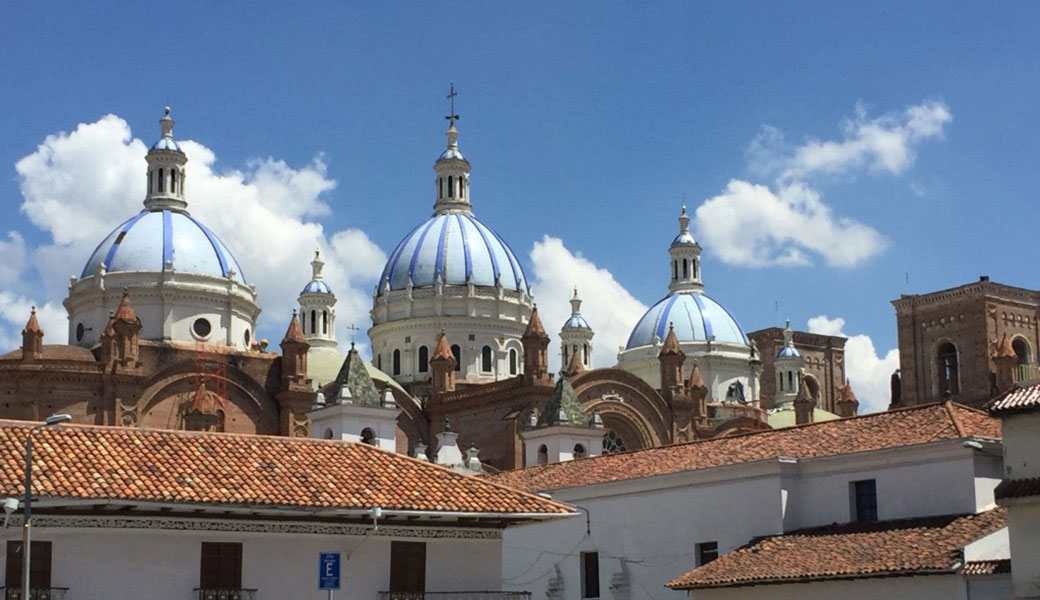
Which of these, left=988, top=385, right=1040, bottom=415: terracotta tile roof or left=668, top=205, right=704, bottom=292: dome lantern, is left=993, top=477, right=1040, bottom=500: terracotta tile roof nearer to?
left=988, top=385, right=1040, bottom=415: terracotta tile roof

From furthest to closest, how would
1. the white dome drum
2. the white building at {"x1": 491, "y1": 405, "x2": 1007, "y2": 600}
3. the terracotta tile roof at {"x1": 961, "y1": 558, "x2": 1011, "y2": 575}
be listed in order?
the white dome drum < the white building at {"x1": 491, "y1": 405, "x2": 1007, "y2": 600} < the terracotta tile roof at {"x1": 961, "y1": 558, "x2": 1011, "y2": 575}

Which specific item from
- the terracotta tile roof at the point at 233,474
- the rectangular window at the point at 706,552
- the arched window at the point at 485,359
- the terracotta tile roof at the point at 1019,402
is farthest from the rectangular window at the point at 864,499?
the arched window at the point at 485,359

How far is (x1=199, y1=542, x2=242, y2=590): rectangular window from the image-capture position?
26.7m

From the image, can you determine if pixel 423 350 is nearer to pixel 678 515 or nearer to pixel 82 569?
pixel 678 515

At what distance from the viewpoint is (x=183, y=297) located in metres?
65.6

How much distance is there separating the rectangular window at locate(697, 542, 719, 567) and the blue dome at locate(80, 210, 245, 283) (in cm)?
3445

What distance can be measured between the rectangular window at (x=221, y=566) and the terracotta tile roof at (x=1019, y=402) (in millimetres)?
13392

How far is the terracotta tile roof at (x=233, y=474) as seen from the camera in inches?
1019

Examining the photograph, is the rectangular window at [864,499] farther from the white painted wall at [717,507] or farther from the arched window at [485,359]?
the arched window at [485,359]

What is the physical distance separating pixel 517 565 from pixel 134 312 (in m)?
26.0

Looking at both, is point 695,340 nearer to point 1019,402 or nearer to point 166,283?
point 166,283

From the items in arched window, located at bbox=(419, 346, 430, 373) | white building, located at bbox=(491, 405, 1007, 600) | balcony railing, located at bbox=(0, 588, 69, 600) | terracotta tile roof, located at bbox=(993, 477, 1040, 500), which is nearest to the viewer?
balcony railing, located at bbox=(0, 588, 69, 600)

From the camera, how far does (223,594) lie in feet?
87.1

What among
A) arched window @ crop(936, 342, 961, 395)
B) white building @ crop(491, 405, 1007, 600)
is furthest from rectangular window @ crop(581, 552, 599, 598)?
arched window @ crop(936, 342, 961, 395)
